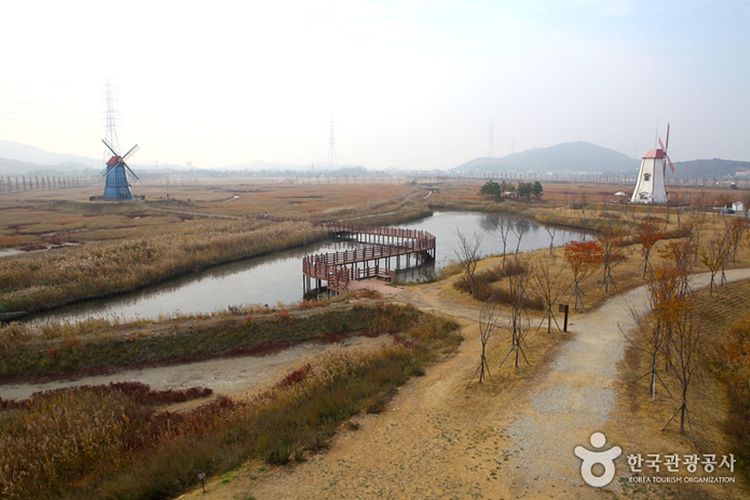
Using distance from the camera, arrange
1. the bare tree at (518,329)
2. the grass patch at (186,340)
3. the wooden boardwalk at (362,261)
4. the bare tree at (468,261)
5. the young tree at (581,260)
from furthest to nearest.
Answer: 1. the wooden boardwalk at (362,261)
2. the bare tree at (468,261)
3. the young tree at (581,260)
4. the grass patch at (186,340)
5. the bare tree at (518,329)

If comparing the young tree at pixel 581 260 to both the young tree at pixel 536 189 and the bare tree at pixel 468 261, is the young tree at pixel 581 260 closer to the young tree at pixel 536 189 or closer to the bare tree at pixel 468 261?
the bare tree at pixel 468 261

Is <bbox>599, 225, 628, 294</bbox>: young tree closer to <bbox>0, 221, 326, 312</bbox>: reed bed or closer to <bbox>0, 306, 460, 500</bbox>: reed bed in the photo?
<bbox>0, 306, 460, 500</bbox>: reed bed

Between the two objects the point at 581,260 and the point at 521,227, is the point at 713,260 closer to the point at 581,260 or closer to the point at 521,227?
the point at 581,260

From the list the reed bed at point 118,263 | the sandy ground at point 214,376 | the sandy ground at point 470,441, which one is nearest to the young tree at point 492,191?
the reed bed at point 118,263

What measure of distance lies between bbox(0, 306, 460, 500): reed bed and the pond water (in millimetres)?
11751

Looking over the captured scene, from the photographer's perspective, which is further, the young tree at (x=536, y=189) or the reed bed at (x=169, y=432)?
the young tree at (x=536, y=189)

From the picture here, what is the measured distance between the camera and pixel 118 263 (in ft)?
101

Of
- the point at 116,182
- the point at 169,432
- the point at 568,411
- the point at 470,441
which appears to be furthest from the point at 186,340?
the point at 116,182

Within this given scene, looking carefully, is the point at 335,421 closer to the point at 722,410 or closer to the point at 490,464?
the point at 490,464

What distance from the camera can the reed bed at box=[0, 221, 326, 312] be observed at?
2539 cm

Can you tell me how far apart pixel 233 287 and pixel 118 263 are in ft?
29.4

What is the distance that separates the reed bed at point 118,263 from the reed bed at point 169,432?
14.8 meters

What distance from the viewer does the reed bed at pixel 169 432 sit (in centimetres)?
829

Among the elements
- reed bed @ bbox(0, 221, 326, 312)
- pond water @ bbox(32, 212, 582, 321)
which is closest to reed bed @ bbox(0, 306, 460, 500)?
pond water @ bbox(32, 212, 582, 321)
